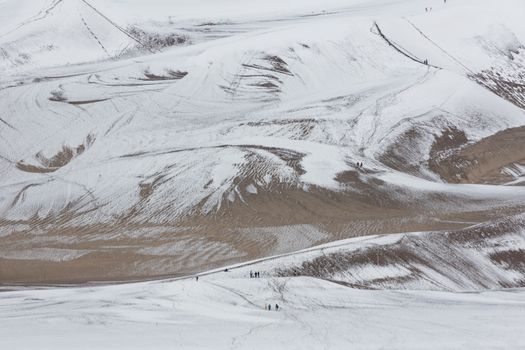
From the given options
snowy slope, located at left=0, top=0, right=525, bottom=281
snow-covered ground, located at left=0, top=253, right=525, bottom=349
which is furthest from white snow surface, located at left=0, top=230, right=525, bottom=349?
snowy slope, located at left=0, top=0, right=525, bottom=281

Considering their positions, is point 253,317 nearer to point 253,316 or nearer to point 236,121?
point 253,316

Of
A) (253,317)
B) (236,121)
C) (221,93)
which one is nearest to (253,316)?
(253,317)

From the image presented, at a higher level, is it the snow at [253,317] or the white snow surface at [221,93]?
the white snow surface at [221,93]

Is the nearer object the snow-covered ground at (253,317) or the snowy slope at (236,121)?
the snow-covered ground at (253,317)

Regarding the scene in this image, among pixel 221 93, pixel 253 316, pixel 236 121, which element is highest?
pixel 221 93

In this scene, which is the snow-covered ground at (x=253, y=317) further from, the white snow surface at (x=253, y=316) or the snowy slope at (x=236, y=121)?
the snowy slope at (x=236, y=121)

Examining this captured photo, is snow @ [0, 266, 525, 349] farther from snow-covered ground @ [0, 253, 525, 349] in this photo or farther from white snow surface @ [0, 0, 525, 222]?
white snow surface @ [0, 0, 525, 222]

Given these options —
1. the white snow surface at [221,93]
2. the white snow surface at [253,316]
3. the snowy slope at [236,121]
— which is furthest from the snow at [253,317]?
the white snow surface at [221,93]

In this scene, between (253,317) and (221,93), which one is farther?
(221,93)

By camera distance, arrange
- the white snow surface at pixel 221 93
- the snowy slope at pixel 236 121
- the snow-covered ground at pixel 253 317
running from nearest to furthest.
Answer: the snow-covered ground at pixel 253 317, the snowy slope at pixel 236 121, the white snow surface at pixel 221 93
